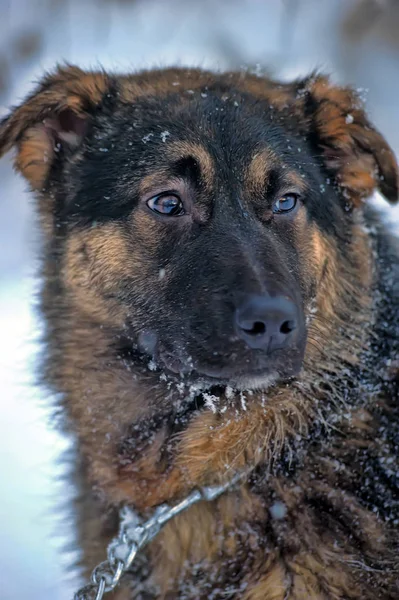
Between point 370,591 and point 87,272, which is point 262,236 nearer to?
point 87,272

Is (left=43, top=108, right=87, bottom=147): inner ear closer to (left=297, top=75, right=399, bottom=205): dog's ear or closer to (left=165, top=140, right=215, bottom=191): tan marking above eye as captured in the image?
(left=165, top=140, right=215, bottom=191): tan marking above eye

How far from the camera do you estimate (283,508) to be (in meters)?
2.82

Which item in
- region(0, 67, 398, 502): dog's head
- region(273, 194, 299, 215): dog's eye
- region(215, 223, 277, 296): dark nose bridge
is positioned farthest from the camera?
region(273, 194, 299, 215): dog's eye

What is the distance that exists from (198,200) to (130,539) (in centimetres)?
151

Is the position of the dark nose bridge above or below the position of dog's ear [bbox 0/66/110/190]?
below

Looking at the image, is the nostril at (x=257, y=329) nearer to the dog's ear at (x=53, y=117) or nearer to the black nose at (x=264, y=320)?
the black nose at (x=264, y=320)

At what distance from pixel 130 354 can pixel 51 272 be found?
2.03 ft

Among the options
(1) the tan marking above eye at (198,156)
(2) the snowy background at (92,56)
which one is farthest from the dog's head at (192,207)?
(2) the snowy background at (92,56)

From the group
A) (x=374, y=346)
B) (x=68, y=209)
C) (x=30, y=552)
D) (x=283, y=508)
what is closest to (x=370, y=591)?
(x=283, y=508)

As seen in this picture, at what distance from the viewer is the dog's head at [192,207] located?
261 centimetres

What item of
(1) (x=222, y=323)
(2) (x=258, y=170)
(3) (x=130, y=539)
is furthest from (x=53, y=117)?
(3) (x=130, y=539)

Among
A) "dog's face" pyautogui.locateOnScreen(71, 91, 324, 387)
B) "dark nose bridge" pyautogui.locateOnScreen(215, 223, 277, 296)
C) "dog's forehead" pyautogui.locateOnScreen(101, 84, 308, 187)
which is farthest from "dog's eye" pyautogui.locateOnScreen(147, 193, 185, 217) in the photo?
"dark nose bridge" pyautogui.locateOnScreen(215, 223, 277, 296)

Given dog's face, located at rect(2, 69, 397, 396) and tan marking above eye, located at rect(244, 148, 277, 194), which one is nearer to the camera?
dog's face, located at rect(2, 69, 397, 396)

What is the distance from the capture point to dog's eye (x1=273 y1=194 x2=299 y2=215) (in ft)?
9.84
